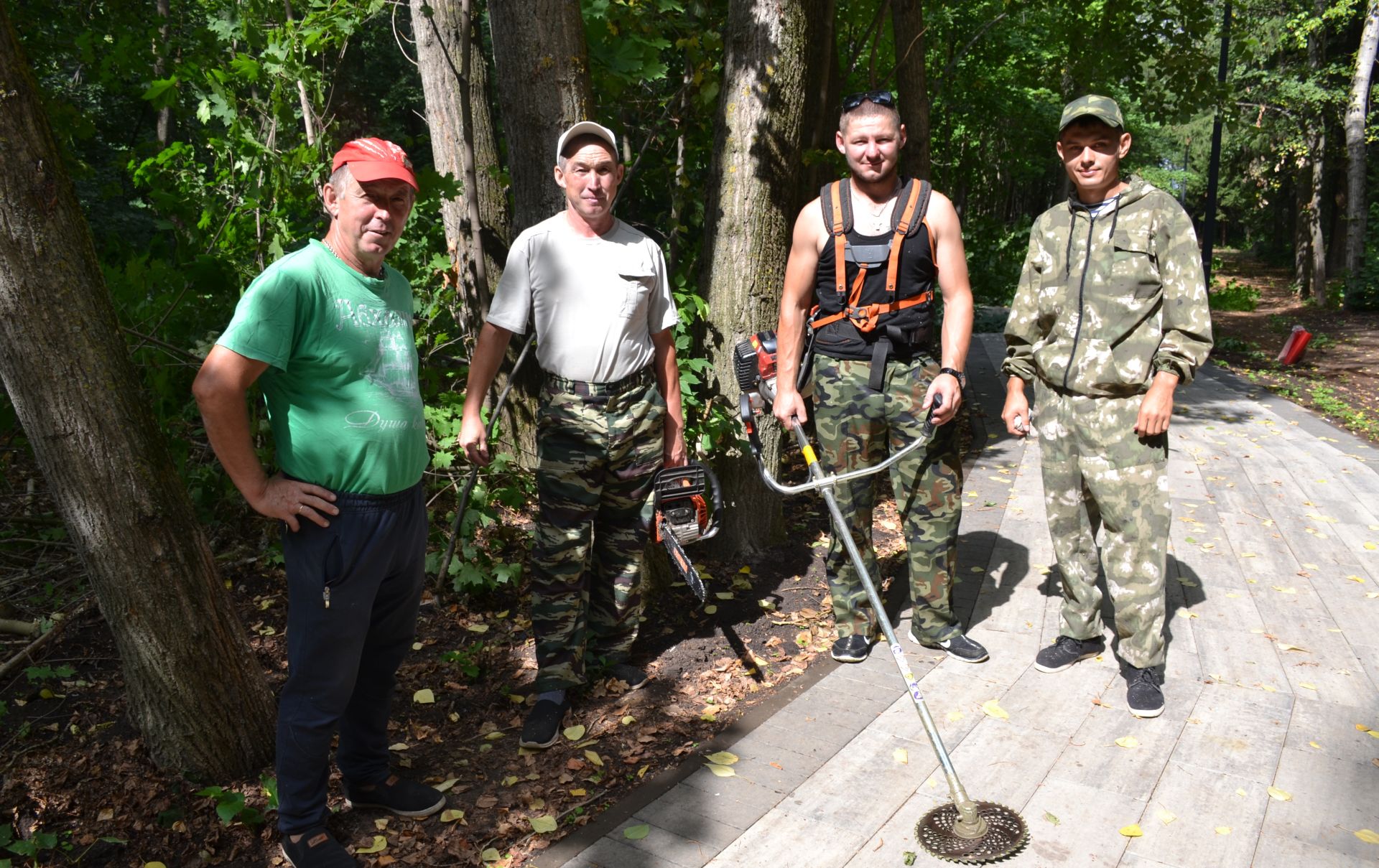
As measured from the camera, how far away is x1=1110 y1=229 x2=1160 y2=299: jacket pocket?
386 cm

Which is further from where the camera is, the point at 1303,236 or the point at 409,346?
the point at 1303,236

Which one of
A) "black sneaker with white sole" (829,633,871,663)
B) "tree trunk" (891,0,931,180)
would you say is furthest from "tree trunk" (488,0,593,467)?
"tree trunk" (891,0,931,180)

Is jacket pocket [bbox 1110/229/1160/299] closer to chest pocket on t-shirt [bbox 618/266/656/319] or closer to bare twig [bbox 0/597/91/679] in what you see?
chest pocket on t-shirt [bbox 618/266/656/319]

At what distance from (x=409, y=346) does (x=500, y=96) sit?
2154 mm

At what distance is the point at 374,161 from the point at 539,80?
6.58 feet

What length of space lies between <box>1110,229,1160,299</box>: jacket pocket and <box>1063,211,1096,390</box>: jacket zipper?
0.34 ft

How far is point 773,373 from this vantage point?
4398 millimetres

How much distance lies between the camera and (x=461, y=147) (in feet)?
18.4

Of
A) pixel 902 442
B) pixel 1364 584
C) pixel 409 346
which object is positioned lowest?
pixel 1364 584

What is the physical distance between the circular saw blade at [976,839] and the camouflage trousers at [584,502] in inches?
62.0

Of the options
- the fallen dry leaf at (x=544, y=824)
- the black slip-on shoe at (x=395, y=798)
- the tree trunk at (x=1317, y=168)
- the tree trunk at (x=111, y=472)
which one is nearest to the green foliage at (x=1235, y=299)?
the tree trunk at (x=1317, y=168)

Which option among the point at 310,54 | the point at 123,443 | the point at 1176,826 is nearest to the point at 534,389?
the point at 310,54

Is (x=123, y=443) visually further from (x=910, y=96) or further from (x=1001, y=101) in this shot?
(x=1001, y=101)

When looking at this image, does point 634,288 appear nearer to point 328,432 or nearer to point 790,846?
point 328,432
